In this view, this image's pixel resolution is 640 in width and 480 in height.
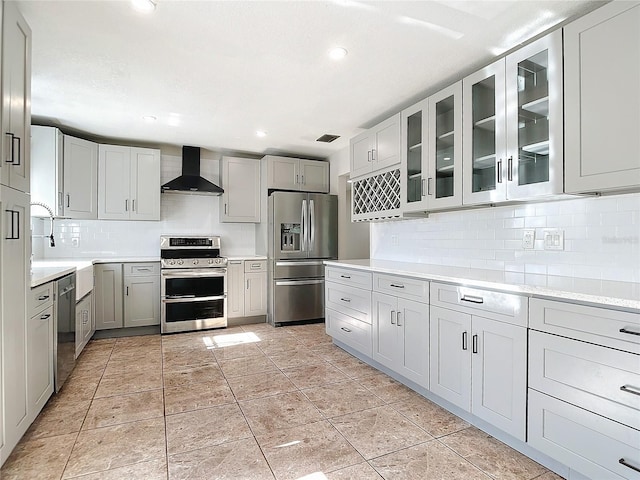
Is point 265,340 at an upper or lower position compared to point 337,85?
lower

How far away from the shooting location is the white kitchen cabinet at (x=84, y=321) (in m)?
3.25

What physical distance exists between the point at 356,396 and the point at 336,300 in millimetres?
1190

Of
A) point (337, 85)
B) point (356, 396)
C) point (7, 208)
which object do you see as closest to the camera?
point (7, 208)

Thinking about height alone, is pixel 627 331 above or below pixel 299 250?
below

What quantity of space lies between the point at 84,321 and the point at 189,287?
45.9 inches

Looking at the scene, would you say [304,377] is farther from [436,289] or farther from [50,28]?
[50,28]

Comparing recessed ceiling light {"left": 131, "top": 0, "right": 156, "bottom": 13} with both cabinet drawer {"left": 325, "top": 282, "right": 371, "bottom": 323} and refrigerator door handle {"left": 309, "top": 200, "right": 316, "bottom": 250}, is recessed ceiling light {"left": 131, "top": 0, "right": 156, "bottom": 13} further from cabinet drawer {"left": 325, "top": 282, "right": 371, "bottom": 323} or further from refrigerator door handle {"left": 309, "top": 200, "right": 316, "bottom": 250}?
refrigerator door handle {"left": 309, "top": 200, "right": 316, "bottom": 250}

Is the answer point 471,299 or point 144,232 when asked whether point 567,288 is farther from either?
point 144,232

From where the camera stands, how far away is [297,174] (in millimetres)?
5066

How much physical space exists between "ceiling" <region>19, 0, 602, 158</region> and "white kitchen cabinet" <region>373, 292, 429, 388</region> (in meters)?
1.73

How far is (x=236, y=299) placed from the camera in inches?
188

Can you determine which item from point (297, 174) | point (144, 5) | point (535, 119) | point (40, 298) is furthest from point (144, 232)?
point (535, 119)

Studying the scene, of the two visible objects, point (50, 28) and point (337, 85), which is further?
point (337, 85)

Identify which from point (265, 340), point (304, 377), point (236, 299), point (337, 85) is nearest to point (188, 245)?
point (236, 299)
